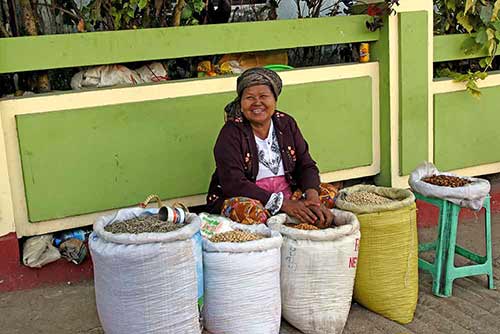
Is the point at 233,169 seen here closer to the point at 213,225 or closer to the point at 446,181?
the point at 213,225

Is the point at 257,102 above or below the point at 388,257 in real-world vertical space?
above

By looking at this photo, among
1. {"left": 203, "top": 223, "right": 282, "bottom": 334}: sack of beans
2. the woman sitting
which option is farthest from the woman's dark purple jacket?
{"left": 203, "top": 223, "right": 282, "bottom": 334}: sack of beans

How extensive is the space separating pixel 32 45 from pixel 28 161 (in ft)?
2.03

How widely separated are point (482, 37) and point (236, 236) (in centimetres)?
266

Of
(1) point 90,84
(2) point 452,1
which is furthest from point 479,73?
(1) point 90,84

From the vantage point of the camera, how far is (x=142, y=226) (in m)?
3.12

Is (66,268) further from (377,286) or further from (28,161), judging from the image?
(377,286)

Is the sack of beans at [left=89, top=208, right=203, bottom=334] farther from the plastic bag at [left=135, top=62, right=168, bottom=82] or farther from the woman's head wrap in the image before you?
the plastic bag at [left=135, top=62, right=168, bottom=82]

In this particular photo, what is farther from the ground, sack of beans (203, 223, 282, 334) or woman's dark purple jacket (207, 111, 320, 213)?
woman's dark purple jacket (207, 111, 320, 213)

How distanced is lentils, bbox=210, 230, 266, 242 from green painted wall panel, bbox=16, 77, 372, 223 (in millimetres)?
951

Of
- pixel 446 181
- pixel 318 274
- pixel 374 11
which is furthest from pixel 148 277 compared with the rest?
pixel 374 11

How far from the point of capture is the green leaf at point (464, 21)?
494 cm

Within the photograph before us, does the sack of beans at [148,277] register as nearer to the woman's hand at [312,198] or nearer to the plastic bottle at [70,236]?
the woman's hand at [312,198]

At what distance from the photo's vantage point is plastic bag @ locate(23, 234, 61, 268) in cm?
385
